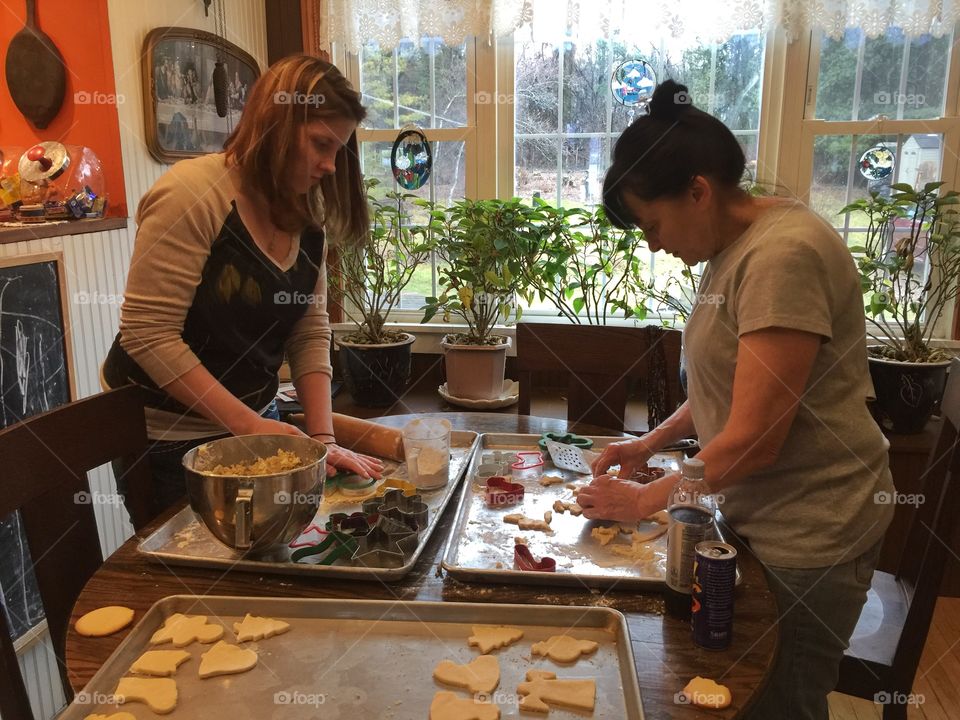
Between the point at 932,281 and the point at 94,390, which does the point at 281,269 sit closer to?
the point at 94,390

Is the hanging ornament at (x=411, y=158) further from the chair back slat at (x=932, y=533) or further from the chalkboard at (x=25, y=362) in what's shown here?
the chair back slat at (x=932, y=533)

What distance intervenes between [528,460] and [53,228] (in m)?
1.45

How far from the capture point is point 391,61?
3.09m

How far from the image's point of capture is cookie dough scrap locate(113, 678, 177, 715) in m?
0.79

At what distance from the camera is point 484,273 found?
2.70 metres

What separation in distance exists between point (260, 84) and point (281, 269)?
35 centimetres

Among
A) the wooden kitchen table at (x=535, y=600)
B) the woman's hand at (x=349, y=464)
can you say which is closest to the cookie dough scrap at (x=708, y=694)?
the wooden kitchen table at (x=535, y=600)

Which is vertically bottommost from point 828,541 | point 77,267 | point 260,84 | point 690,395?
point 828,541

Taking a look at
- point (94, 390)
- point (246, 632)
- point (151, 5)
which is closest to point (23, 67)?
point (151, 5)

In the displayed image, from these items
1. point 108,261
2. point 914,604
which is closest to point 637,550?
point 914,604

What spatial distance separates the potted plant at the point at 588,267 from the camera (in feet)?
9.10

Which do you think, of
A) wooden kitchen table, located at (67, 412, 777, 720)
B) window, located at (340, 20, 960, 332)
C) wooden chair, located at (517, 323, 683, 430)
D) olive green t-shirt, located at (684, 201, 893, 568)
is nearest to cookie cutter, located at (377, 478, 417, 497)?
wooden kitchen table, located at (67, 412, 777, 720)

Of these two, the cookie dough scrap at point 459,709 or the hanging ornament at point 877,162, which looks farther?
the hanging ornament at point 877,162

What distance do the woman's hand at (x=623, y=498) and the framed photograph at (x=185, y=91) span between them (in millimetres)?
1977
